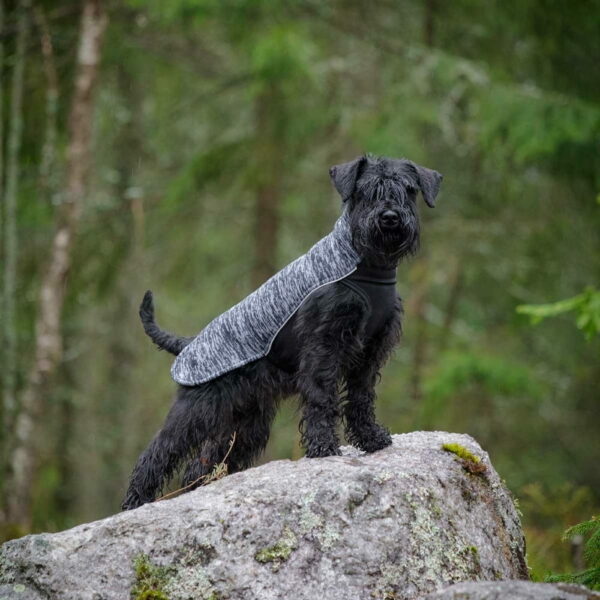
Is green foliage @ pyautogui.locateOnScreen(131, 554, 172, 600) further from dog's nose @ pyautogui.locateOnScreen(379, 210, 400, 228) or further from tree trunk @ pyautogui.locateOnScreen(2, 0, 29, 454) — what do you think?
tree trunk @ pyautogui.locateOnScreen(2, 0, 29, 454)

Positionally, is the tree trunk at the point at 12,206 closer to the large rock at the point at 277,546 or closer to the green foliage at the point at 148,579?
the large rock at the point at 277,546

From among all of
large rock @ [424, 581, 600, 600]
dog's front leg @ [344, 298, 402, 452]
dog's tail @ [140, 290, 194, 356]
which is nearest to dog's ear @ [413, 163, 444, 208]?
dog's front leg @ [344, 298, 402, 452]

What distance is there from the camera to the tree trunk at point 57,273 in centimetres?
946

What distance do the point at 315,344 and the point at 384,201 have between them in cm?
85

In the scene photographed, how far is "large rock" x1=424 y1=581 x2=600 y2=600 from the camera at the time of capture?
334cm

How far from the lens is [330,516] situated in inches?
159

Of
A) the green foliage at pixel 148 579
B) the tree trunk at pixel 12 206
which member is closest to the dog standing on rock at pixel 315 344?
the green foliage at pixel 148 579

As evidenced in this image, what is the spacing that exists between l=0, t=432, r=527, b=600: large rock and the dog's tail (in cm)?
108

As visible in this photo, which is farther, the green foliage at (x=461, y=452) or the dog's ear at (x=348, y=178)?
the green foliage at (x=461, y=452)

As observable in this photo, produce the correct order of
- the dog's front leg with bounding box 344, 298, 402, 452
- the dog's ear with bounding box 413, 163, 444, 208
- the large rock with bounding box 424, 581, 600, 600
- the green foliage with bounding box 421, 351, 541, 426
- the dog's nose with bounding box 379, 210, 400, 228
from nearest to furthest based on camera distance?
1. the large rock with bounding box 424, 581, 600, 600
2. the dog's nose with bounding box 379, 210, 400, 228
3. the dog's ear with bounding box 413, 163, 444, 208
4. the dog's front leg with bounding box 344, 298, 402, 452
5. the green foliage with bounding box 421, 351, 541, 426

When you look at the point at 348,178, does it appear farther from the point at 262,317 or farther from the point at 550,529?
the point at 550,529

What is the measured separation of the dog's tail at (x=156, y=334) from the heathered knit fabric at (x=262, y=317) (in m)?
0.26

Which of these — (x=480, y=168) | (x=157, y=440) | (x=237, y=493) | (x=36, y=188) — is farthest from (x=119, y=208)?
(x=237, y=493)

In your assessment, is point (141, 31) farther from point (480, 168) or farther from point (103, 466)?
point (103, 466)
